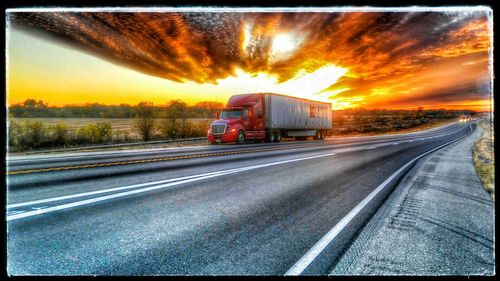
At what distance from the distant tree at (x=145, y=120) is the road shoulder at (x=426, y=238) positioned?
12.2 feet

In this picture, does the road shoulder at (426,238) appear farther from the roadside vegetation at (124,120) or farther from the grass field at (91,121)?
the grass field at (91,121)

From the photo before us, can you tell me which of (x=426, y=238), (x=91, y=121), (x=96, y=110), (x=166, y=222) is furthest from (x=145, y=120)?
(x=426, y=238)

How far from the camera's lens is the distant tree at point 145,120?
4457mm

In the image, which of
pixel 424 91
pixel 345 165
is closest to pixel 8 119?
pixel 424 91

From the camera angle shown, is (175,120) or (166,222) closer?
(166,222)

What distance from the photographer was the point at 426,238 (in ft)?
8.70

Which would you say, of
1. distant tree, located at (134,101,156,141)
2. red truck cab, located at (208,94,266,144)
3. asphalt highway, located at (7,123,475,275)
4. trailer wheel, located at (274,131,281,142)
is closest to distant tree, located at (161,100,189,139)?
distant tree, located at (134,101,156,141)

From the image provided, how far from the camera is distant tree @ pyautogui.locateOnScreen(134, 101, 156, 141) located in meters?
4.46

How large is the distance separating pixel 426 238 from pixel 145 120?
463cm

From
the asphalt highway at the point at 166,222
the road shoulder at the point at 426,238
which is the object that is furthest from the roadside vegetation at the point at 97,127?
the road shoulder at the point at 426,238

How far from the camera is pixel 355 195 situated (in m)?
4.39

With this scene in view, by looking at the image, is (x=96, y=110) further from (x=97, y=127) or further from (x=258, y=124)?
(x=258, y=124)

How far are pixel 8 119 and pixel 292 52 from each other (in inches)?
123

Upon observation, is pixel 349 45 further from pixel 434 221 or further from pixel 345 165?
pixel 345 165
